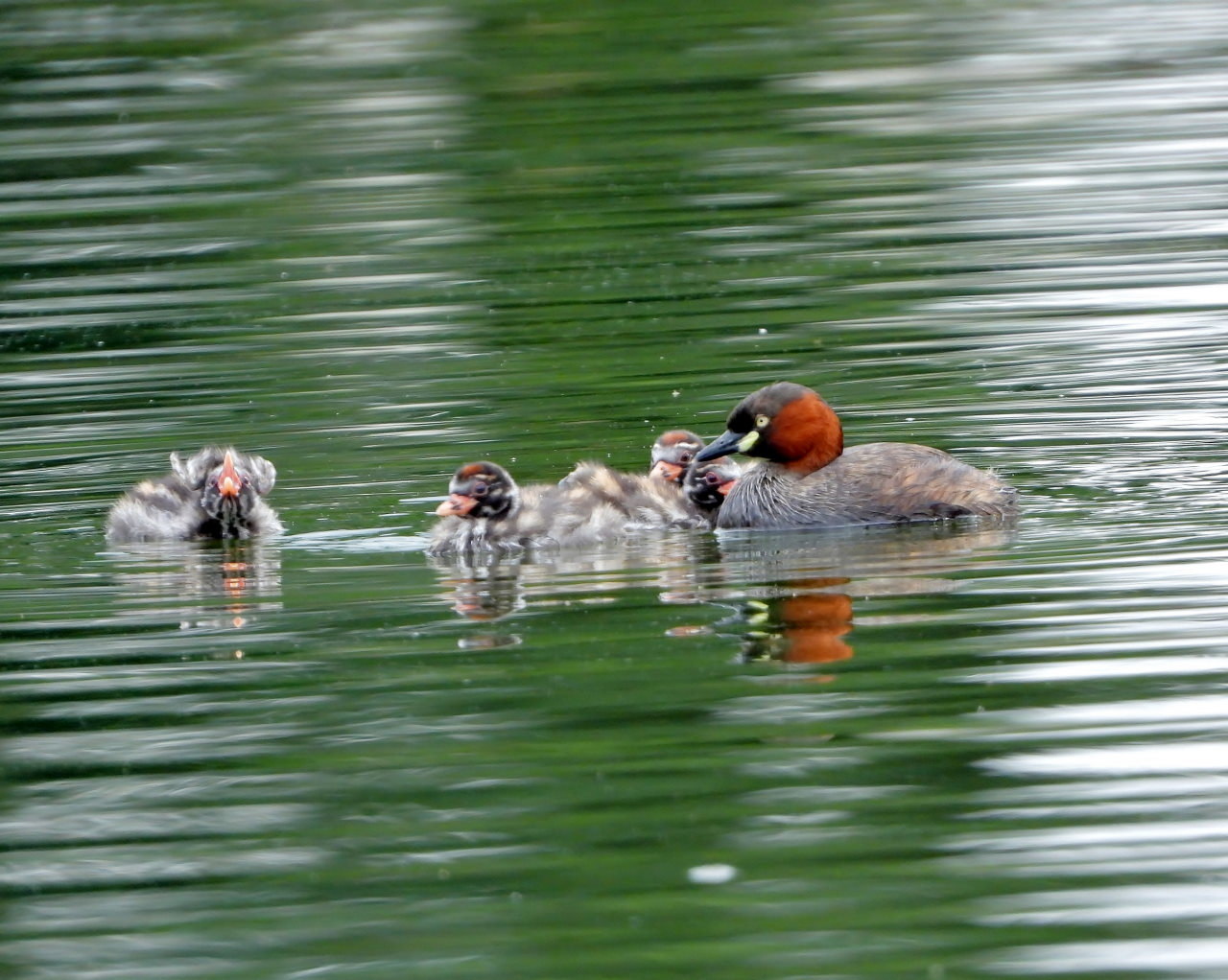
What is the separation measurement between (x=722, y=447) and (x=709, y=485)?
0.55 metres

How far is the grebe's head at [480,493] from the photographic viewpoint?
9234 mm

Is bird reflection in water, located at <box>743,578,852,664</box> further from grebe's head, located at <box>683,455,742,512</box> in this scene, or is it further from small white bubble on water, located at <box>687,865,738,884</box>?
grebe's head, located at <box>683,455,742,512</box>

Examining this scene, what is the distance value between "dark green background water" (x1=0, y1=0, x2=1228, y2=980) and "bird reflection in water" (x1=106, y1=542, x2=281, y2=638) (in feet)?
0.13

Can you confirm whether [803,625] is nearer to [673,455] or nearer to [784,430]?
[784,430]

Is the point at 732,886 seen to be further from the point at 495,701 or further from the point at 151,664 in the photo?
the point at 151,664

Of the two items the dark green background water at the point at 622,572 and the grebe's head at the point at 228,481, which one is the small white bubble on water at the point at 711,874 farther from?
the grebe's head at the point at 228,481

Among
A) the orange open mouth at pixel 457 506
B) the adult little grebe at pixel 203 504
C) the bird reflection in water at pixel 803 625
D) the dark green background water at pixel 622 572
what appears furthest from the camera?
the adult little grebe at pixel 203 504

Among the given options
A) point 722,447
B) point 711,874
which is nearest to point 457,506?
point 722,447

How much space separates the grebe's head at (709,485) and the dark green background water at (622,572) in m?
0.57

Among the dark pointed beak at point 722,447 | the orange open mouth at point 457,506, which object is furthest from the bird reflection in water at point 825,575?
the orange open mouth at point 457,506

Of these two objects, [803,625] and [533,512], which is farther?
[533,512]

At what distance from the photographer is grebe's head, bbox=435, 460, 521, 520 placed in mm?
9234

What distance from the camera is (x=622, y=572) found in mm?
8688

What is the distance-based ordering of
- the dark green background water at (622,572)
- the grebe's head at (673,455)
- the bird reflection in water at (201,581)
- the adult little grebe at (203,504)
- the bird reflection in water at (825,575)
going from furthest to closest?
the grebe's head at (673,455), the adult little grebe at (203,504), the bird reflection in water at (201,581), the bird reflection in water at (825,575), the dark green background water at (622,572)
